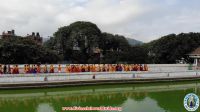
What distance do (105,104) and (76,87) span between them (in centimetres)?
613

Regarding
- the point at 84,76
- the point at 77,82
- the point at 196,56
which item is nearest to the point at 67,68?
the point at 84,76

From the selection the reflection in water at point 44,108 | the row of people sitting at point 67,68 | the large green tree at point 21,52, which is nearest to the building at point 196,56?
the row of people sitting at point 67,68

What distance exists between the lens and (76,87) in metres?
26.1

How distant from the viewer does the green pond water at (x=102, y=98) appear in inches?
759

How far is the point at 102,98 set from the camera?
73.4 feet

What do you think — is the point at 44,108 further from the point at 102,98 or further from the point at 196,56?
the point at 196,56

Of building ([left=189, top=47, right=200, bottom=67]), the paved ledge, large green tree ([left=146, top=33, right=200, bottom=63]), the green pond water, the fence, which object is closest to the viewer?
the green pond water

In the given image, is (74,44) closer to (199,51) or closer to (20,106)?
(199,51)

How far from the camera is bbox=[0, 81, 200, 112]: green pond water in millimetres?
19281

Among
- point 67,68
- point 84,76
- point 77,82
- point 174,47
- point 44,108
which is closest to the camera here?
point 44,108

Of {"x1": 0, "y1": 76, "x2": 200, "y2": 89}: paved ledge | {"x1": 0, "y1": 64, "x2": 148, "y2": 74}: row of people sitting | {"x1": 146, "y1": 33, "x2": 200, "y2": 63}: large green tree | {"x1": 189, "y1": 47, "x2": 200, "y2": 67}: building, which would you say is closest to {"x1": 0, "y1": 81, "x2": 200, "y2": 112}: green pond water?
{"x1": 0, "y1": 76, "x2": 200, "y2": 89}: paved ledge

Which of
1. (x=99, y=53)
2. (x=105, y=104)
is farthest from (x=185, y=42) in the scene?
(x=105, y=104)

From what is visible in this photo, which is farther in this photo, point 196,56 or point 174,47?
point 174,47

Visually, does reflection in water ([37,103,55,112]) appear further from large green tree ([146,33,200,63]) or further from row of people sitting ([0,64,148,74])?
large green tree ([146,33,200,63])
